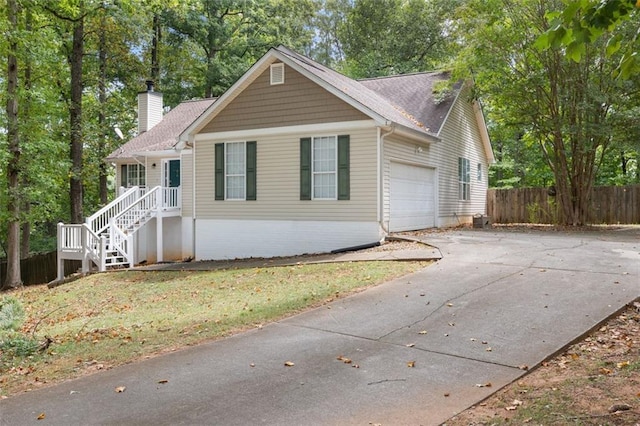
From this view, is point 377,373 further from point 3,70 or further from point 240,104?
point 3,70

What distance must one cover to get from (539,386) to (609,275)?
4944 millimetres

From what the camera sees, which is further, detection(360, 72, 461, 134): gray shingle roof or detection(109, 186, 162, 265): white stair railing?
detection(360, 72, 461, 134): gray shingle roof

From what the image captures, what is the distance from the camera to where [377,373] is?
4.35m

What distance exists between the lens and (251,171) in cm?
1484

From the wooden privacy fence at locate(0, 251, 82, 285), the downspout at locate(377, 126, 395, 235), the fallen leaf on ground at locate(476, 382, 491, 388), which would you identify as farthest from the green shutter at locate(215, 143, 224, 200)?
the fallen leaf on ground at locate(476, 382, 491, 388)

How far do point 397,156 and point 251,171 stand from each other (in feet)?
14.3

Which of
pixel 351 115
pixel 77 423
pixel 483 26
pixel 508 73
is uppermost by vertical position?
pixel 483 26

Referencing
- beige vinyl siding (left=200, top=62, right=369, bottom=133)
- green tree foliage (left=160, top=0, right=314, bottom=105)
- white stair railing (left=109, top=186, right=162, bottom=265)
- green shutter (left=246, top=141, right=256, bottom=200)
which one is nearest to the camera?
beige vinyl siding (left=200, top=62, right=369, bottom=133)

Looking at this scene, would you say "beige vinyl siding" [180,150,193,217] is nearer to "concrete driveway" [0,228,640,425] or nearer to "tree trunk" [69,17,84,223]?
"tree trunk" [69,17,84,223]

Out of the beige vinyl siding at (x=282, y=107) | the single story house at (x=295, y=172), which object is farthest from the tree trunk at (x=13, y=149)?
the beige vinyl siding at (x=282, y=107)

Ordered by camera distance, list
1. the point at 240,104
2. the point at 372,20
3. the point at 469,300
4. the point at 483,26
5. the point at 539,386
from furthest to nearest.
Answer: the point at 372,20 → the point at 483,26 → the point at 240,104 → the point at 469,300 → the point at 539,386

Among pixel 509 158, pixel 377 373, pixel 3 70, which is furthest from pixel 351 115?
pixel 509 158

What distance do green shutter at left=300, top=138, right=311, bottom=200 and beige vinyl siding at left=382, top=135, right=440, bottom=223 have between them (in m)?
2.15

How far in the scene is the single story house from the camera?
13.2m
